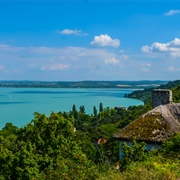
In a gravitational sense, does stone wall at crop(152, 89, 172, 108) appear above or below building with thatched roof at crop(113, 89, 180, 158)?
above

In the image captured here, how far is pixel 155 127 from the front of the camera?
14109 mm

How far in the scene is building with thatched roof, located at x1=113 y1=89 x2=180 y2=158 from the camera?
1363cm

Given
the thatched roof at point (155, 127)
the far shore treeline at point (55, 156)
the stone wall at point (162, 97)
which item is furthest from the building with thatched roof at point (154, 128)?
the far shore treeline at point (55, 156)

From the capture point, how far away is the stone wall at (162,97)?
55.5ft

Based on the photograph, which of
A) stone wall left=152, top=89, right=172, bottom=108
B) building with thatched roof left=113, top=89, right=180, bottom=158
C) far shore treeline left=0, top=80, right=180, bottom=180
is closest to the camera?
far shore treeline left=0, top=80, right=180, bottom=180

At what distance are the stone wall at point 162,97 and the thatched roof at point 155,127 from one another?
5.89 ft

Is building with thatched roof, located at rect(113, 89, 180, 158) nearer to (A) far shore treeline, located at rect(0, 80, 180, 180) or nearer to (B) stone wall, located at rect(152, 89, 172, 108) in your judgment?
(B) stone wall, located at rect(152, 89, 172, 108)

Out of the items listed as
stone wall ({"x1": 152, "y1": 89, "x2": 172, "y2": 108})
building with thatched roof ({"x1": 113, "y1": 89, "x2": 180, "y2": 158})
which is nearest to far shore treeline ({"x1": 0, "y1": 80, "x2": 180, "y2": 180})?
building with thatched roof ({"x1": 113, "y1": 89, "x2": 180, "y2": 158})

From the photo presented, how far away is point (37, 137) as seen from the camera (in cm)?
1116

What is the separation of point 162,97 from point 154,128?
3.57 m

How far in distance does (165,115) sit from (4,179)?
24.1ft

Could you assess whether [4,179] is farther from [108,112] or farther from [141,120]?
[108,112]

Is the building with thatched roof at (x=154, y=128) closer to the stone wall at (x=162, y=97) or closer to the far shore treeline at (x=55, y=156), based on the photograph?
the stone wall at (x=162, y=97)

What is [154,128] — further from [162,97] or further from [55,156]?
[55,156]
